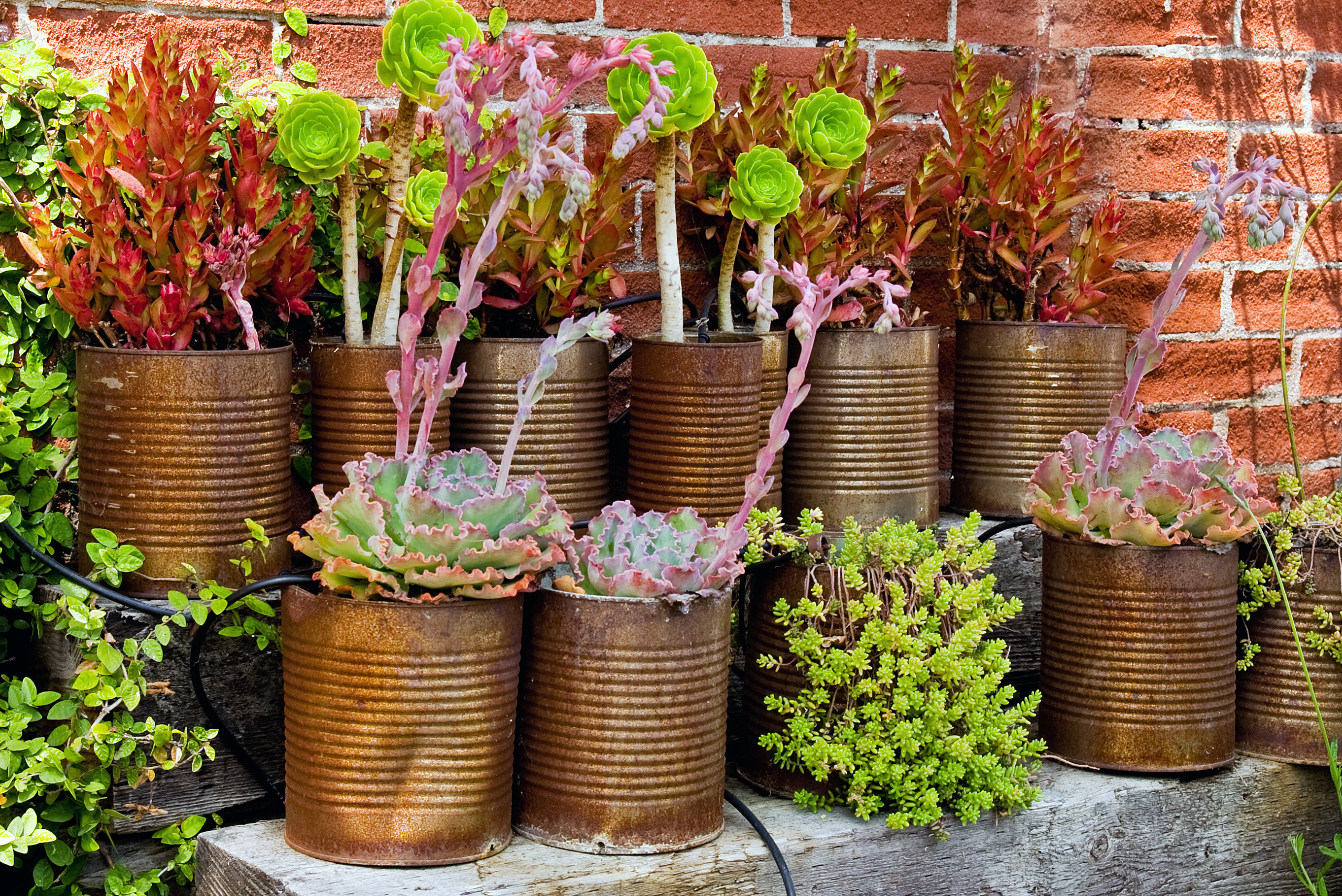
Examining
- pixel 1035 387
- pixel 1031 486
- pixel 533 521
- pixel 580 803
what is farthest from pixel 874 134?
pixel 580 803

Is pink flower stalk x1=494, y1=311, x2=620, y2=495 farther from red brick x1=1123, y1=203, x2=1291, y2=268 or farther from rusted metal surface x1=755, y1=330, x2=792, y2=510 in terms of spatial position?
red brick x1=1123, y1=203, x2=1291, y2=268

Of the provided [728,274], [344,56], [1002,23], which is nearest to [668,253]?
[728,274]

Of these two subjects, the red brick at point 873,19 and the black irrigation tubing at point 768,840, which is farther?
the red brick at point 873,19

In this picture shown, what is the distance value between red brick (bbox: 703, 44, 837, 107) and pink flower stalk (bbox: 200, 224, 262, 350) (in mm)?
760

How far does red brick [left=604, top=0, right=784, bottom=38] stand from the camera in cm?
188

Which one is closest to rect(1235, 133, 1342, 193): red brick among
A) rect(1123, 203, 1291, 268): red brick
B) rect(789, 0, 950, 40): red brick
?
rect(1123, 203, 1291, 268): red brick

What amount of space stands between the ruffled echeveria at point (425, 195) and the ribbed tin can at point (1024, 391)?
84 centimetres

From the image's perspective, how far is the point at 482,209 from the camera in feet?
5.38

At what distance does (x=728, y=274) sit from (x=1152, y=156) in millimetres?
730

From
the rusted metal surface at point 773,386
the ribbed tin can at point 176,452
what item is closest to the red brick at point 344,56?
the ribbed tin can at point 176,452

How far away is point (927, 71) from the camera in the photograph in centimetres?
209

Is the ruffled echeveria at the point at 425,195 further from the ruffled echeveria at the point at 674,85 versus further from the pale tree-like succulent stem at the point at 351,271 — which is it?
the ruffled echeveria at the point at 674,85

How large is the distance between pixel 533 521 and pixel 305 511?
57 cm

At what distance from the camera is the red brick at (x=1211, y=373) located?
214cm
